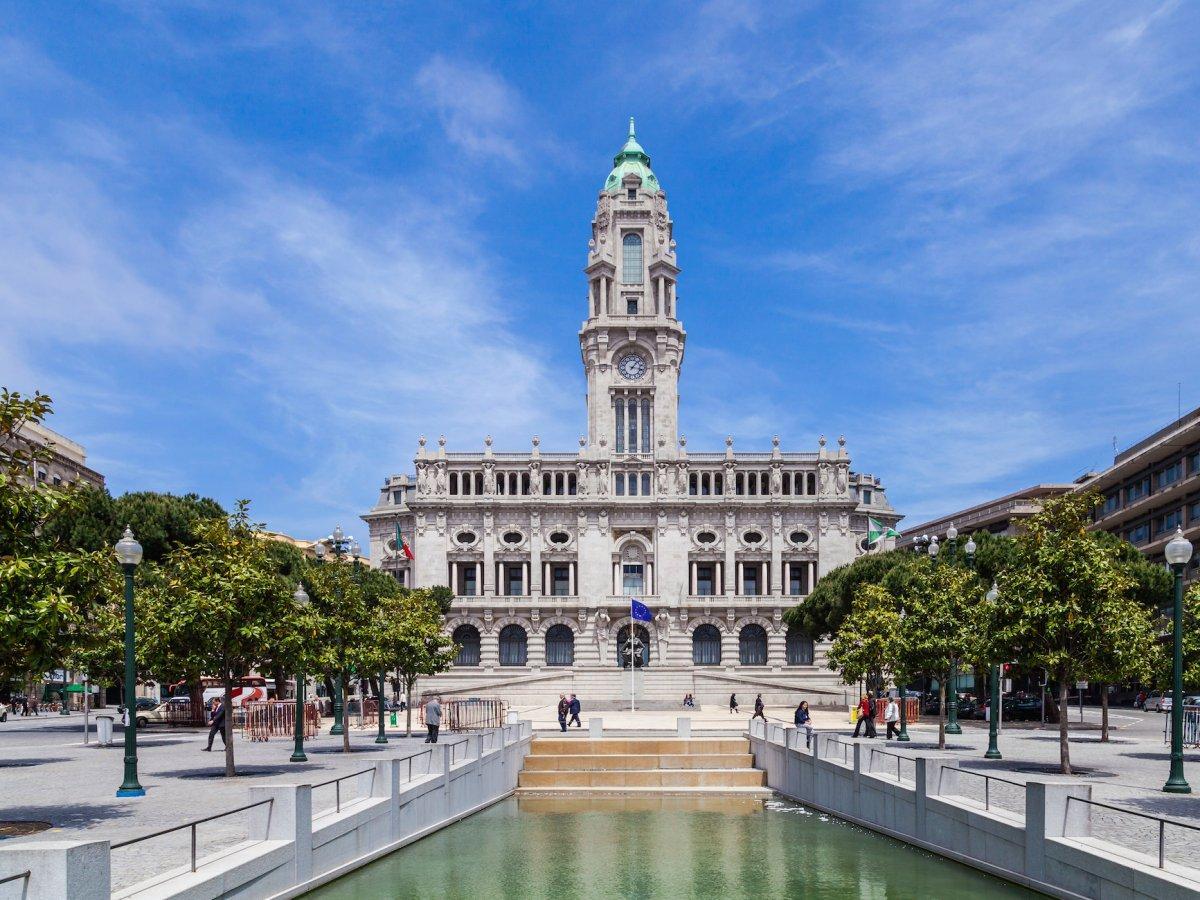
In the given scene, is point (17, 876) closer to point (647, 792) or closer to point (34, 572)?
point (34, 572)

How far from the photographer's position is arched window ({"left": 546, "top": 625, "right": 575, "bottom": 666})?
95125mm

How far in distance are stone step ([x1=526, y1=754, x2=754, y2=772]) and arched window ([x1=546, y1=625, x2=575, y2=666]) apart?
56122mm

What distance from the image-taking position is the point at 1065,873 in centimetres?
1784

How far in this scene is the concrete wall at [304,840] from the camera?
12.5m

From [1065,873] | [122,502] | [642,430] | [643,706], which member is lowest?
[643,706]

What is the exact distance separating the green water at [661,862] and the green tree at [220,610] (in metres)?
7.10

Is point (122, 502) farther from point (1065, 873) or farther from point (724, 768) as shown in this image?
point (1065, 873)

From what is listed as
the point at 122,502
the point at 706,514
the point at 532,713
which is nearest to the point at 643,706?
the point at 532,713

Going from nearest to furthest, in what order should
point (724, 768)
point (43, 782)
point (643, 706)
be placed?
1. point (43, 782)
2. point (724, 768)
3. point (643, 706)

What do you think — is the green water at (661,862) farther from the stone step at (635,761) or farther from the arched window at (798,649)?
the arched window at (798,649)

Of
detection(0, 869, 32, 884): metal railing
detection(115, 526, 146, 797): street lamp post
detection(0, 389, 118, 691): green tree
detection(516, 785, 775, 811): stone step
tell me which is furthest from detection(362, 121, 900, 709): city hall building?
detection(0, 869, 32, 884): metal railing

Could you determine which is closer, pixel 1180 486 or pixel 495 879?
pixel 495 879

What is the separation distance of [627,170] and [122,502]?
6132 centimetres

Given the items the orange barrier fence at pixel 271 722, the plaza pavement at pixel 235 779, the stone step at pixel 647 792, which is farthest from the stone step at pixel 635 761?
the orange barrier fence at pixel 271 722
